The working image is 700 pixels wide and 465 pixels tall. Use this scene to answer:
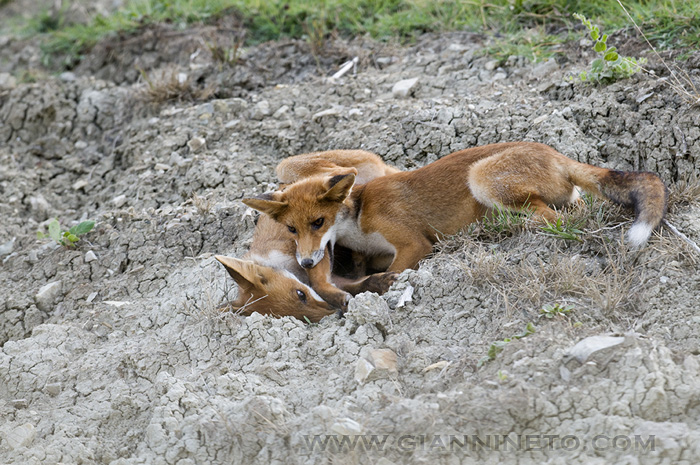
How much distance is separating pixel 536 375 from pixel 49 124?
7361 millimetres

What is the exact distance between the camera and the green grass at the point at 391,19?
756 centimetres

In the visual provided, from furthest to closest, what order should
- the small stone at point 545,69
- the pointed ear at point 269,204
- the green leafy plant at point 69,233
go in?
the small stone at point 545,69 < the green leafy plant at point 69,233 < the pointed ear at point 269,204

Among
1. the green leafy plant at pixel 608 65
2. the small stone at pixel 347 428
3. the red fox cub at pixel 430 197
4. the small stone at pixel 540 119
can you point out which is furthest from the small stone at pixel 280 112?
the small stone at pixel 347 428

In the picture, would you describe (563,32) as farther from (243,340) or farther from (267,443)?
(267,443)

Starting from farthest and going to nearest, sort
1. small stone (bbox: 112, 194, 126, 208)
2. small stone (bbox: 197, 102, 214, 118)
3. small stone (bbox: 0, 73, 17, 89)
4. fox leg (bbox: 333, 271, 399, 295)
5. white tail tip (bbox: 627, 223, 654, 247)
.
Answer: small stone (bbox: 0, 73, 17, 89), small stone (bbox: 197, 102, 214, 118), small stone (bbox: 112, 194, 126, 208), fox leg (bbox: 333, 271, 399, 295), white tail tip (bbox: 627, 223, 654, 247)

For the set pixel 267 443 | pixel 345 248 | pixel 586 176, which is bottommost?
pixel 345 248

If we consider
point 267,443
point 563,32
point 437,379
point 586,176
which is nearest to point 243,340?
point 267,443

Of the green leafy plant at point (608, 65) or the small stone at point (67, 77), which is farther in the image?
the small stone at point (67, 77)

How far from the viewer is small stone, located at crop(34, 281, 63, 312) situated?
250 inches

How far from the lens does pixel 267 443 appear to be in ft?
13.7

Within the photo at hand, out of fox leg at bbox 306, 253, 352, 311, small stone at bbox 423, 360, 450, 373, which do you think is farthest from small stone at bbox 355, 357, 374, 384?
fox leg at bbox 306, 253, 352, 311

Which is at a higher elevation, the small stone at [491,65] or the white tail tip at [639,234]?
the white tail tip at [639,234]

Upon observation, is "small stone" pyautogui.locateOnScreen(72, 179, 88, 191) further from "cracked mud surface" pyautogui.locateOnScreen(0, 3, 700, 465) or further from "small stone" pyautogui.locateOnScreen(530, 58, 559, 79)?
"small stone" pyautogui.locateOnScreen(530, 58, 559, 79)

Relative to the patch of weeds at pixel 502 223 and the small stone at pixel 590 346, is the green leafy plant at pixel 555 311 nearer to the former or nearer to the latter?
the small stone at pixel 590 346
